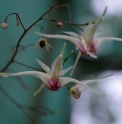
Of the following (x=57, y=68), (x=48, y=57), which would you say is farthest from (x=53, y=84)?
(x=48, y=57)

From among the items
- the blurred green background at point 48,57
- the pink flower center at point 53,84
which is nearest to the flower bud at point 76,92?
the pink flower center at point 53,84

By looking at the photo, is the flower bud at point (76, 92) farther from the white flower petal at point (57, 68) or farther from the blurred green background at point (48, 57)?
the blurred green background at point (48, 57)

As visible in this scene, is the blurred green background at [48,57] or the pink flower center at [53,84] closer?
the pink flower center at [53,84]

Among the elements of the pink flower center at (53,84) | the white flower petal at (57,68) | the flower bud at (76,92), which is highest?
the white flower petal at (57,68)

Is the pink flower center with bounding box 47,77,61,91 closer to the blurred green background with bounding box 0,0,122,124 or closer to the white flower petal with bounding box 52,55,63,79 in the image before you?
the white flower petal with bounding box 52,55,63,79

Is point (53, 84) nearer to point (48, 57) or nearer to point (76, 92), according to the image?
point (76, 92)

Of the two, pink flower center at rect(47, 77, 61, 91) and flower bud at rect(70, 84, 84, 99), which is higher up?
pink flower center at rect(47, 77, 61, 91)

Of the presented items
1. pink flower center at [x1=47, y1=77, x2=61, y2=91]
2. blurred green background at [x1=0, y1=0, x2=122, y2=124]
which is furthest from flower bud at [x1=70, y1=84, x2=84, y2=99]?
blurred green background at [x1=0, y1=0, x2=122, y2=124]

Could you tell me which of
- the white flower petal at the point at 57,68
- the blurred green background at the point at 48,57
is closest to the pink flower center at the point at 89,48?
the white flower petal at the point at 57,68

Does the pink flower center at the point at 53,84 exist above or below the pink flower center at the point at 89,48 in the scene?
below

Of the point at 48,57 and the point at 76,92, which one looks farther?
the point at 48,57
